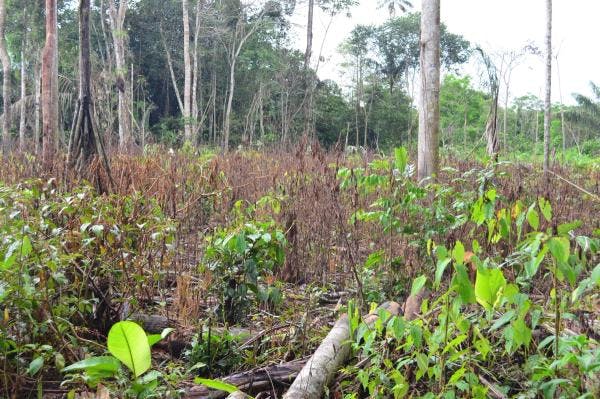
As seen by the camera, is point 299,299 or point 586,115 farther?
point 586,115

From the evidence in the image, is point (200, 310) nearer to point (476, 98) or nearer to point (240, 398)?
point (240, 398)

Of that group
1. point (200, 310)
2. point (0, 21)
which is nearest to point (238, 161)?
point (200, 310)

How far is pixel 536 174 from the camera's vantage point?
6219mm

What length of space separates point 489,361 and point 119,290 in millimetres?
1792

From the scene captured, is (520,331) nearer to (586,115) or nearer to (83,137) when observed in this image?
Result: (83,137)

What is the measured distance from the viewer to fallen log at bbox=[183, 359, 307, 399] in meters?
2.03

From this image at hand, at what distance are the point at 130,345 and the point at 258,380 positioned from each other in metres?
1.02

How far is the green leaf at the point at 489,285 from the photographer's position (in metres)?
1.45

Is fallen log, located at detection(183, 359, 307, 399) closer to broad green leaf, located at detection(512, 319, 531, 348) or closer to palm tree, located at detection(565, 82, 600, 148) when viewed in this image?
broad green leaf, located at detection(512, 319, 531, 348)

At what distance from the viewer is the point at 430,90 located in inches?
188

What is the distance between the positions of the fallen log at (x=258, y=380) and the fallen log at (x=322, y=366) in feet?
0.37

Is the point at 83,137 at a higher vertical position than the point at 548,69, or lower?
lower

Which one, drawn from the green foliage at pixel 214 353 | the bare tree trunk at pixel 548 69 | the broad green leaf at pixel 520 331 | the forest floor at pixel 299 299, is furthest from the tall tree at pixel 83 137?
the bare tree trunk at pixel 548 69

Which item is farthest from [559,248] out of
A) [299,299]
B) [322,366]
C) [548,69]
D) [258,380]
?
[548,69]
